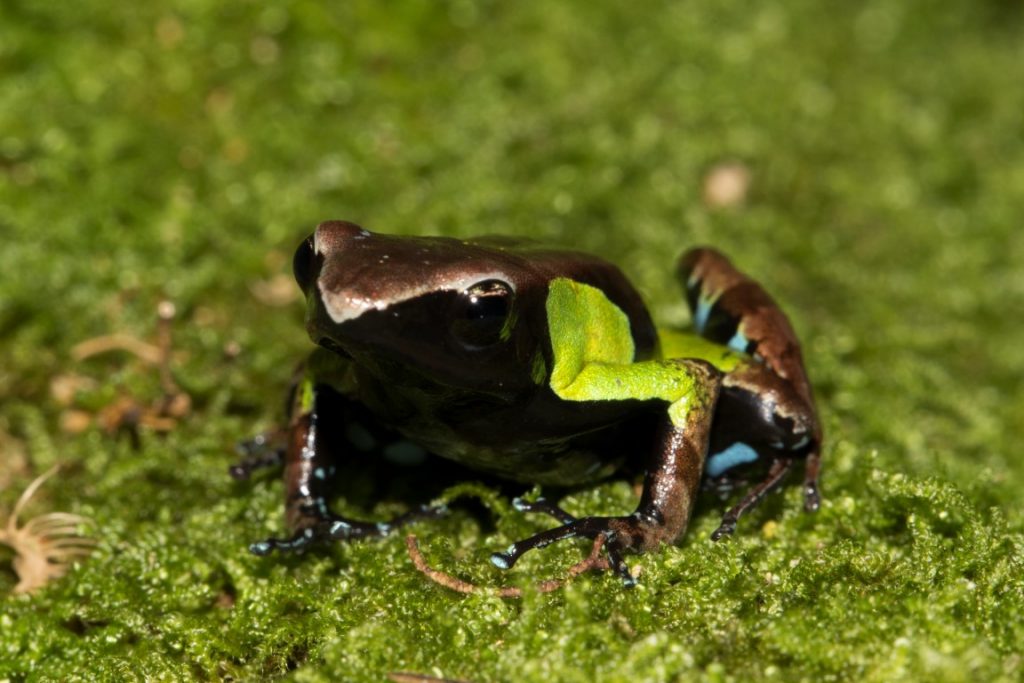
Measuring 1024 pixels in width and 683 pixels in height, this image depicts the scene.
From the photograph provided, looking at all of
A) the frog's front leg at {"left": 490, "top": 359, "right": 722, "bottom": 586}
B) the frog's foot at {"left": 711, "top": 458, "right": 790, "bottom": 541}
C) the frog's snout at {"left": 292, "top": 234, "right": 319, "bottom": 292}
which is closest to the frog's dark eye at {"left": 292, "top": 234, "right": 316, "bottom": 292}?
the frog's snout at {"left": 292, "top": 234, "right": 319, "bottom": 292}

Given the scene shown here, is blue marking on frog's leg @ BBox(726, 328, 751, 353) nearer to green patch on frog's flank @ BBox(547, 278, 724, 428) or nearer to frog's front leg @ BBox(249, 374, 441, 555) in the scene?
green patch on frog's flank @ BBox(547, 278, 724, 428)

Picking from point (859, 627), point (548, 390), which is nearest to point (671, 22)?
point (548, 390)

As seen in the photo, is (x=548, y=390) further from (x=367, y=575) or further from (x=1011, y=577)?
(x=1011, y=577)

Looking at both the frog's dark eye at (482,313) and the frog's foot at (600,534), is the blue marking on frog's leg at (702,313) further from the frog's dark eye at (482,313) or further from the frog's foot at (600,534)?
the frog's dark eye at (482,313)

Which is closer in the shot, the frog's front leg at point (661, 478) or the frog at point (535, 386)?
the frog at point (535, 386)

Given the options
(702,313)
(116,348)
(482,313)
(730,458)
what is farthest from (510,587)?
(116,348)

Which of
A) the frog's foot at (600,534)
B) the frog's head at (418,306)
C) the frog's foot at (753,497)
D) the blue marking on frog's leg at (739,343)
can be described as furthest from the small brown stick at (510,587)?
the blue marking on frog's leg at (739,343)

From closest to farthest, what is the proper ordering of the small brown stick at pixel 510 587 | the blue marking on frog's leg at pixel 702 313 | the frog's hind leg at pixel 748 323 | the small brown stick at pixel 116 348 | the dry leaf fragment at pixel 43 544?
the small brown stick at pixel 510 587 → the dry leaf fragment at pixel 43 544 → the frog's hind leg at pixel 748 323 → the blue marking on frog's leg at pixel 702 313 → the small brown stick at pixel 116 348
